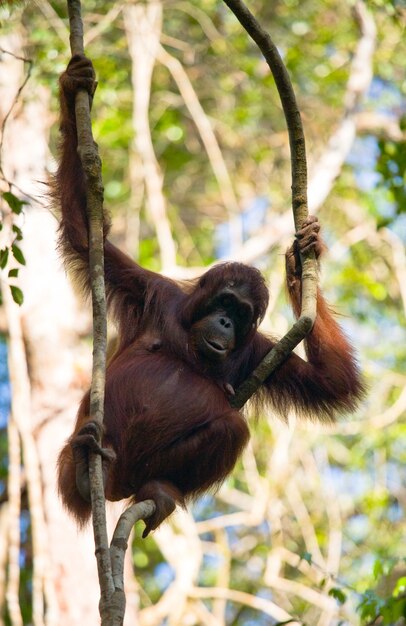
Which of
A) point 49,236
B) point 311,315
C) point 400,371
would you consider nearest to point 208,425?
point 311,315

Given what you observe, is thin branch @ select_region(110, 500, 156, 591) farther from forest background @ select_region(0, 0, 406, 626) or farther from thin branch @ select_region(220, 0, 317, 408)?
forest background @ select_region(0, 0, 406, 626)

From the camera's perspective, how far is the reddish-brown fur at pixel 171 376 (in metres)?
4.99

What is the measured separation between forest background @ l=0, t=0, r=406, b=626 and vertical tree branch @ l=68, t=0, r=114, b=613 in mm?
2906

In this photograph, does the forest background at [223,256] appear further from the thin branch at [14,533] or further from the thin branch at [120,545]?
the thin branch at [120,545]

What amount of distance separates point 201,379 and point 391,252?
28.0 ft

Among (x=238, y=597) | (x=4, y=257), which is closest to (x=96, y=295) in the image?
(x=4, y=257)

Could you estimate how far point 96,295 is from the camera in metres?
3.97

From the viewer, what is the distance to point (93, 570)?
8445 mm

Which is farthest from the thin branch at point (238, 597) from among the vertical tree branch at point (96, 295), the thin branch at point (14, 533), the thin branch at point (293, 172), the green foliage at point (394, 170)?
the vertical tree branch at point (96, 295)

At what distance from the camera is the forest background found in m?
8.89

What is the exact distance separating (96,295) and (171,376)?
4.21 feet

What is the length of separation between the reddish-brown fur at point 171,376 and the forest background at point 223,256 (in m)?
1.81

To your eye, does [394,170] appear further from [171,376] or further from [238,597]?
[238,597]

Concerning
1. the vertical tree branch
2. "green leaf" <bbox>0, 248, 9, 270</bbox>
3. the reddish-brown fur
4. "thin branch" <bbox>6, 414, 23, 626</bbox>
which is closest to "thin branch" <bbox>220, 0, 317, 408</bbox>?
the reddish-brown fur
